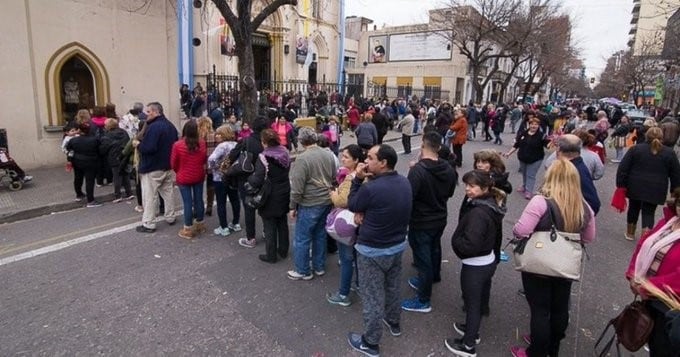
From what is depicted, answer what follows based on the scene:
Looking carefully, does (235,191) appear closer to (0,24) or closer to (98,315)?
(98,315)

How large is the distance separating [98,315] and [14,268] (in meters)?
1.74

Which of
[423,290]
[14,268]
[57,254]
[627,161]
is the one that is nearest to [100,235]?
[57,254]

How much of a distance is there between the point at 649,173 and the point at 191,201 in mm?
6332

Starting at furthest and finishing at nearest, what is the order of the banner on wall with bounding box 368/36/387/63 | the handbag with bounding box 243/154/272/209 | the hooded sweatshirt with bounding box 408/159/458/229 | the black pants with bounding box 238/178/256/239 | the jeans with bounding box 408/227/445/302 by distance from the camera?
the banner on wall with bounding box 368/36/387/63
the black pants with bounding box 238/178/256/239
the handbag with bounding box 243/154/272/209
the jeans with bounding box 408/227/445/302
the hooded sweatshirt with bounding box 408/159/458/229

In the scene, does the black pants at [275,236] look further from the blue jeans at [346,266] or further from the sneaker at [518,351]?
the sneaker at [518,351]

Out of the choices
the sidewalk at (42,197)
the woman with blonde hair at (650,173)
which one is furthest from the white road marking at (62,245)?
the woman with blonde hair at (650,173)

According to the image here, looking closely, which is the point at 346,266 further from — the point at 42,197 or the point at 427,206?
the point at 42,197

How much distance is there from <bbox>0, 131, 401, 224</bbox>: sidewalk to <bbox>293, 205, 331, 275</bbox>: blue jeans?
4.86 metres

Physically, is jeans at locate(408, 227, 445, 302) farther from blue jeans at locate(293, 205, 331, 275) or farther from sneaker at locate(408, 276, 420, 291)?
blue jeans at locate(293, 205, 331, 275)

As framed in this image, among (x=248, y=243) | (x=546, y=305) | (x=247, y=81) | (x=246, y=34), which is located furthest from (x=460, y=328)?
(x=246, y=34)

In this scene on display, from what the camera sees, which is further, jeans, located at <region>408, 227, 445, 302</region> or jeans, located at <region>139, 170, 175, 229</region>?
jeans, located at <region>139, 170, 175, 229</region>

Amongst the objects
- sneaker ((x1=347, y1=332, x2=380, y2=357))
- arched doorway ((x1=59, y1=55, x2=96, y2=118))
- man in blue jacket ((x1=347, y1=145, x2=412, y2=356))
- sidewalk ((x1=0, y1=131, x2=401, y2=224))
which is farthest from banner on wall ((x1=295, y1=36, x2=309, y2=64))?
sneaker ((x1=347, y1=332, x2=380, y2=357))

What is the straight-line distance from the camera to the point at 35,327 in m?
3.58

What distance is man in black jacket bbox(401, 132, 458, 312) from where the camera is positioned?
388 centimetres
